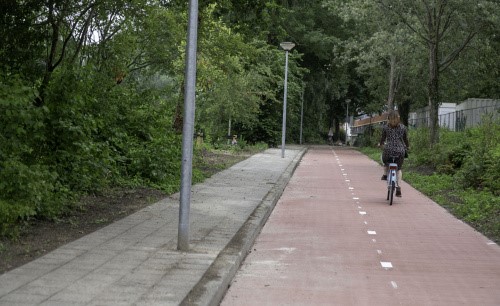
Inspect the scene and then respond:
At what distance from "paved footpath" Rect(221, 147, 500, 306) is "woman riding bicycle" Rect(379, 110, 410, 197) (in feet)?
3.45

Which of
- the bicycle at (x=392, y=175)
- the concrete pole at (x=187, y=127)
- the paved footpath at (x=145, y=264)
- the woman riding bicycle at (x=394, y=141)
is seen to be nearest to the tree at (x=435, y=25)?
the woman riding bicycle at (x=394, y=141)

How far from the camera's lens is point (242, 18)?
15.5 meters

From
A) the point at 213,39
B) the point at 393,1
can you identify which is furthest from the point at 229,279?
the point at 393,1

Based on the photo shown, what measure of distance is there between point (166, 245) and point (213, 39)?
667 inches

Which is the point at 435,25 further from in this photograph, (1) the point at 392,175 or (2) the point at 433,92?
(1) the point at 392,175

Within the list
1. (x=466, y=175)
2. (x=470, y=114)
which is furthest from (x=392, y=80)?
(x=466, y=175)

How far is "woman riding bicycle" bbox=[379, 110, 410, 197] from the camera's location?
54.4ft

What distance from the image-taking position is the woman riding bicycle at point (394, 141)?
1659 cm

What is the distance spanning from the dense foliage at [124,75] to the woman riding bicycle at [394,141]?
281 centimetres

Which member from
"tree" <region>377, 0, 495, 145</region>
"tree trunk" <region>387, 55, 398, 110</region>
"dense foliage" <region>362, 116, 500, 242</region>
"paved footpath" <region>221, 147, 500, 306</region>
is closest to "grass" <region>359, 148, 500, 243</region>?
"dense foliage" <region>362, 116, 500, 242</region>

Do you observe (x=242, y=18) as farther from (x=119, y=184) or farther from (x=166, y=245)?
(x=166, y=245)

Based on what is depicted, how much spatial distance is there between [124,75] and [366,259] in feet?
33.4

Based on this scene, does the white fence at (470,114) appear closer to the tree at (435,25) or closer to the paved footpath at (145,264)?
the tree at (435,25)

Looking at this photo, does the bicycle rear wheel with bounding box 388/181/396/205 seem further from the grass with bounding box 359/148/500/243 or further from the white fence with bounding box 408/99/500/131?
the white fence with bounding box 408/99/500/131
